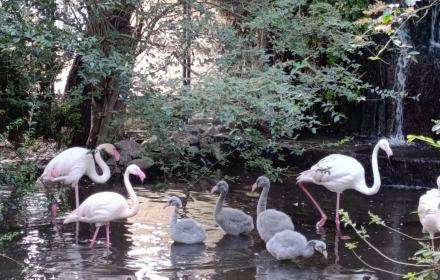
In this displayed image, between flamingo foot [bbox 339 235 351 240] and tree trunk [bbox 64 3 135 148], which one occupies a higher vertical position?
tree trunk [bbox 64 3 135 148]

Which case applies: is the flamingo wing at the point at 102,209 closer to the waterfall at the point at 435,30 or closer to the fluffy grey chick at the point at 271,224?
the fluffy grey chick at the point at 271,224

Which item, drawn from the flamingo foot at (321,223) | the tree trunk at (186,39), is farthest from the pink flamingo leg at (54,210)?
the flamingo foot at (321,223)

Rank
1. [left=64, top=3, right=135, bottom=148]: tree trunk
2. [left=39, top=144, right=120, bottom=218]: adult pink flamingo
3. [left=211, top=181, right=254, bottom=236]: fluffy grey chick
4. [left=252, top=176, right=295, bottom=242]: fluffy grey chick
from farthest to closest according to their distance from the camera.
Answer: [left=39, top=144, right=120, bottom=218]: adult pink flamingo, [left=64, top=3, right=135, bottom=148]: tree trunk, [left=211, top=181, right=254, bottom=236]: fluffy grey chick, [left=252, top=176, right=295, bottom=242]: fluffy grey chick

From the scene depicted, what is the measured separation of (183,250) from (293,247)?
1170mm

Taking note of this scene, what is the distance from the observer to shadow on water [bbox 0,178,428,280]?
6.06 meters

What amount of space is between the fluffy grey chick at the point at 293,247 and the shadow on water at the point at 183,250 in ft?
0.35

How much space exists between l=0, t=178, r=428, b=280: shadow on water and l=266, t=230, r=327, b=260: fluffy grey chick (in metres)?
0.11

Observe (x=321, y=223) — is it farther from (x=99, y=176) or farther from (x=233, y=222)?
(x=99, y=176)

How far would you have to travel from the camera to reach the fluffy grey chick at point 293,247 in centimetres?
650

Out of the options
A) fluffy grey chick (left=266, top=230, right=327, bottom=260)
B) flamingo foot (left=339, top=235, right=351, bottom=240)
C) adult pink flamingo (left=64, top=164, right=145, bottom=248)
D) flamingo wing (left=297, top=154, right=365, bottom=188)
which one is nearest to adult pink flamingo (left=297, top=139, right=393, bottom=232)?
flamingo wing (left=297, top=154, right=365, bottom=188)

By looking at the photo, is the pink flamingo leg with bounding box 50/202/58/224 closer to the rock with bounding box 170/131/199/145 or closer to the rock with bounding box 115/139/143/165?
the rock with bounding box 170/131/199/145

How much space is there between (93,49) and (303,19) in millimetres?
2771

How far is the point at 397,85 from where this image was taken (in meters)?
12.8

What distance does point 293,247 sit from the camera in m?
6.50
